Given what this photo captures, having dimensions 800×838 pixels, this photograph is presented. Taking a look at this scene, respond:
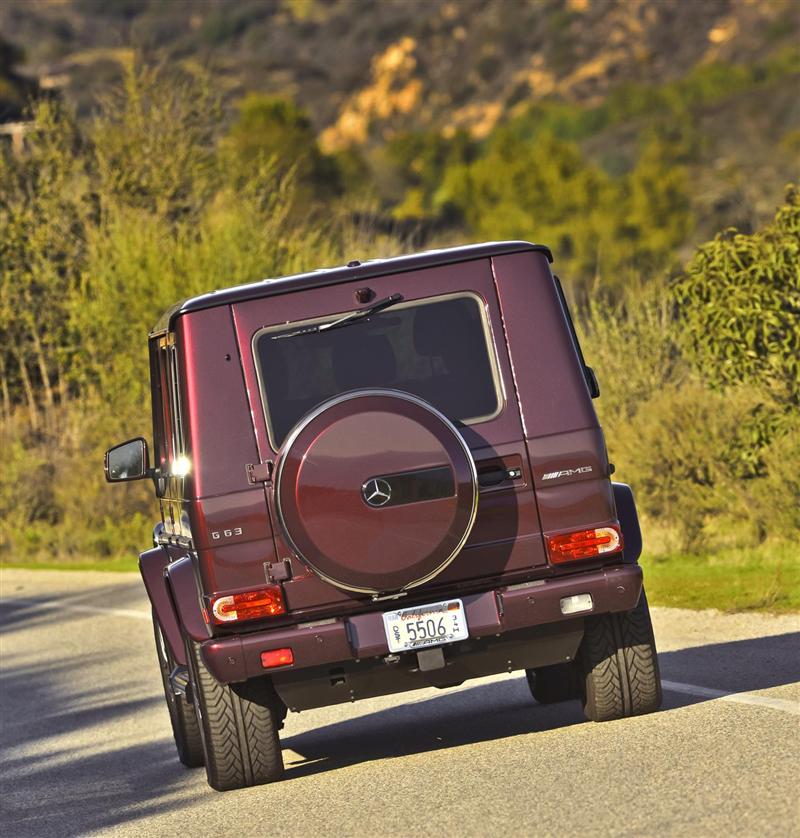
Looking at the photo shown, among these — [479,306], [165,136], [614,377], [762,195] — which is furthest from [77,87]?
[479,306]

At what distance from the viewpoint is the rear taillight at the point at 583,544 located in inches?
301

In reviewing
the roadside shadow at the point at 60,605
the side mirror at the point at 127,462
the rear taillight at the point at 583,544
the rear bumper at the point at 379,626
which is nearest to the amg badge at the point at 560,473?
the rear taillight at the point at 583,544

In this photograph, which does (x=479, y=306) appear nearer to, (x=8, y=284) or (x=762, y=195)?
(x=8, y=284)

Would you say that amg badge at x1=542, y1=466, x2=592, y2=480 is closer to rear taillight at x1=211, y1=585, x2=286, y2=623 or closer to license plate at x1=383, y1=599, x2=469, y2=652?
license plate at x1=383, y1=599, x2=469, y2=652

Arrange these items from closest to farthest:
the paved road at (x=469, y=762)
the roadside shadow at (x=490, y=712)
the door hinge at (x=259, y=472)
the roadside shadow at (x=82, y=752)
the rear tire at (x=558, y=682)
A: the paved road at (x=469, y=762), the door hinge at (x=259, y=472), the roadside shadow at (x=82, y=752), the roadside shadow at (x=490, y=712), the rear tire at (x=558, y=682)

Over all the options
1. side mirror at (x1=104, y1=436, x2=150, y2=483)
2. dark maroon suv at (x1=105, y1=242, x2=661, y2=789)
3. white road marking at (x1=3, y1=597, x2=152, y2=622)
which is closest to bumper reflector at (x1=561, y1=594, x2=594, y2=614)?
dark maroon suv at (x1=105, y1=242, x2=661, y2=789)

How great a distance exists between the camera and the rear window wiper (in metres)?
7.70

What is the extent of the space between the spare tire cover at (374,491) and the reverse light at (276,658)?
0.40m

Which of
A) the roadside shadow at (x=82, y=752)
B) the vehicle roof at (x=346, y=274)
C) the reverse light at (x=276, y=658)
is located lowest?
the roadside shadow at (x=82, y=752)

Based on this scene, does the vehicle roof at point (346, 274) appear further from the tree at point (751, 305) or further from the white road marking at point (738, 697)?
the tree at point (751, 305)

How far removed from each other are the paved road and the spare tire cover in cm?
93

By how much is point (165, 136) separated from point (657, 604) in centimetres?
2617

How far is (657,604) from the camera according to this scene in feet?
44.9

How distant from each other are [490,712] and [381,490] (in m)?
2.62
